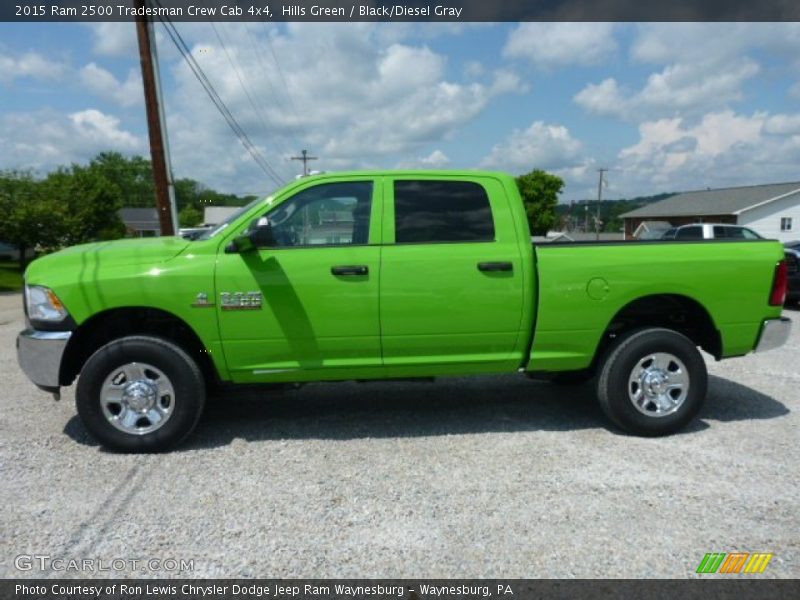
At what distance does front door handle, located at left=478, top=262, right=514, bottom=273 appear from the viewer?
14.6 feet

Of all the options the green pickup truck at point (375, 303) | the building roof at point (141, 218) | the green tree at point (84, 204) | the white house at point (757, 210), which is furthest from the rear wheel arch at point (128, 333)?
the building roof at point (141, 218)

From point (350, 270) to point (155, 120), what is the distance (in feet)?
31.3

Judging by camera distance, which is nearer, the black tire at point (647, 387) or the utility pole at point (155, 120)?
the black tire at point (647, 387)

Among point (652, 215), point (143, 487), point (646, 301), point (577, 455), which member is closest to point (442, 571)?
point (577, 455)

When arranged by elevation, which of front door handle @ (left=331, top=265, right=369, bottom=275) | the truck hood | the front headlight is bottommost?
the front headlight

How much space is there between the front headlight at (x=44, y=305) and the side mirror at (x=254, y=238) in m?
1.19

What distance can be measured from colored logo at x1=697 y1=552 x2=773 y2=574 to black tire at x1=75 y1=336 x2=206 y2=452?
330 cm

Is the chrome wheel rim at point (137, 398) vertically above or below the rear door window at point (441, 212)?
below

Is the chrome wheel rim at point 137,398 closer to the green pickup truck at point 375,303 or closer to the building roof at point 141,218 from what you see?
the green pickup truck at point 375,303

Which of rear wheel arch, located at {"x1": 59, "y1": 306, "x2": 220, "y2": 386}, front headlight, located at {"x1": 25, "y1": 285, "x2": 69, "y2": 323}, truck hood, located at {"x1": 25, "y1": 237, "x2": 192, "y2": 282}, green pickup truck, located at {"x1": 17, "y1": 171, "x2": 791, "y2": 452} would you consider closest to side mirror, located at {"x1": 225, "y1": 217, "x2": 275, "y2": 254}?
green pickup truck, located at {"x1": 17, "y1": 171, "x2": 791, "y2": 452}

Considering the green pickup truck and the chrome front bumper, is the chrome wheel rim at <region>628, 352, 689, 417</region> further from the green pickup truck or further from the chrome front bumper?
the chrome front bumper

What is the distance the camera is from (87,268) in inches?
167

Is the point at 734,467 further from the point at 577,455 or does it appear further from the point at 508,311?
the point at 508,311

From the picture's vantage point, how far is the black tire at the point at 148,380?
426 centimetres
